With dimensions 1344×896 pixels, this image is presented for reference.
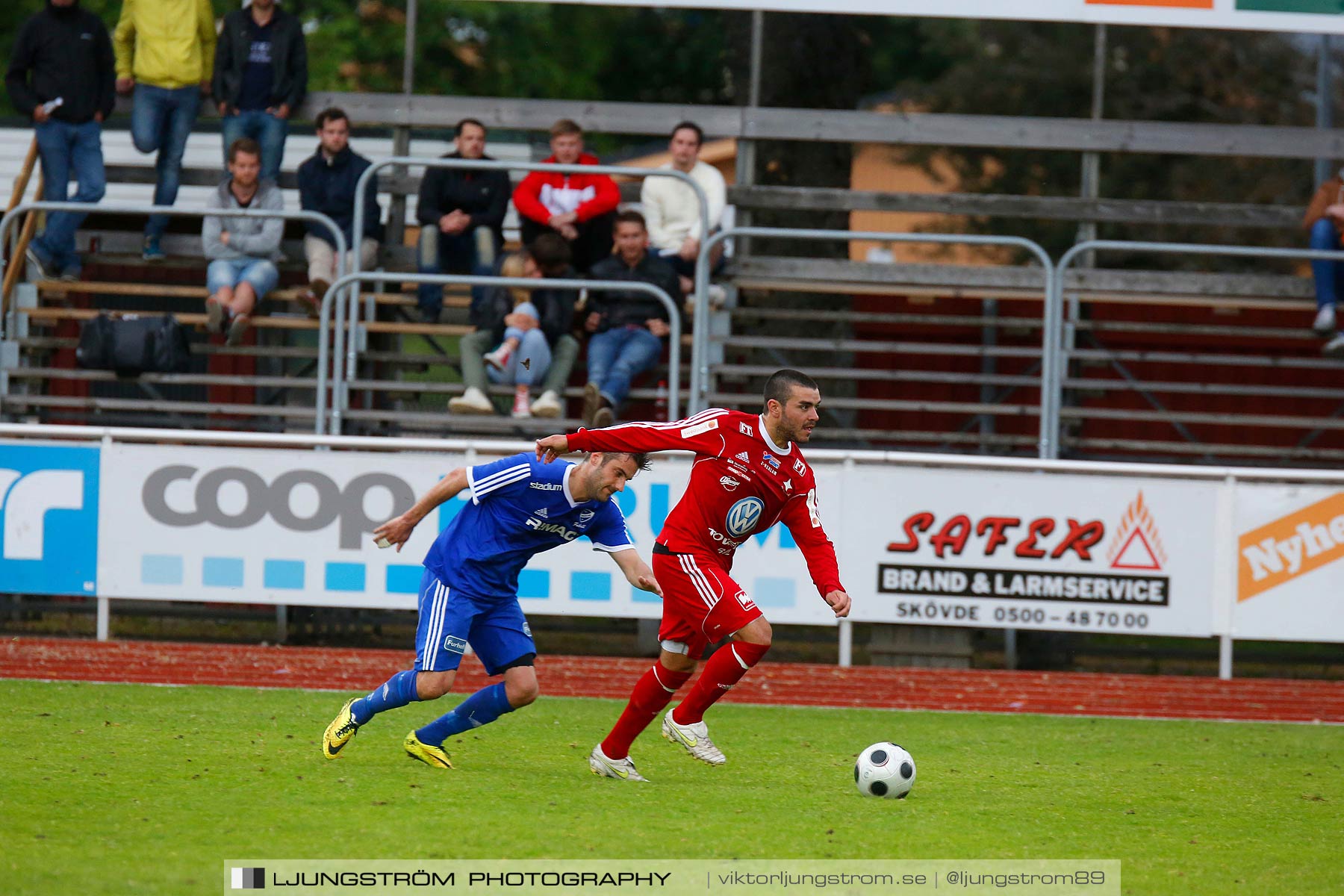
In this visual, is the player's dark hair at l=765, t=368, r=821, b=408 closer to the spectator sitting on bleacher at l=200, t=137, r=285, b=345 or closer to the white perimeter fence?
the white perimeter fence

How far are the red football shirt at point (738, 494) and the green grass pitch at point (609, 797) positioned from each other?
1.12 metres

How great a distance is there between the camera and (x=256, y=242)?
13398 millimetres

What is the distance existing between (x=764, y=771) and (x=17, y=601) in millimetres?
7113

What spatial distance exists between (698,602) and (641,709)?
572 millimetres

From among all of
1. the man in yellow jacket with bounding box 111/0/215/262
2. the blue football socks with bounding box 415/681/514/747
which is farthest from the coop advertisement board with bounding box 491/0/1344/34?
the blue football socks with bounding box 415/681/514/747

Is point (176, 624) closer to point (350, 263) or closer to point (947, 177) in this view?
point (350, 263)

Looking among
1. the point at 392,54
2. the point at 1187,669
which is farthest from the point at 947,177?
the point at 1187,669

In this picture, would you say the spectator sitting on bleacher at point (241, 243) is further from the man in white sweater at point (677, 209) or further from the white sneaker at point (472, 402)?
the man in white sweater at point (677, 209)

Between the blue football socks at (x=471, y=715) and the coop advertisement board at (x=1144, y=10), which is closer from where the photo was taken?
the blue football socks at (x=471, y=715)

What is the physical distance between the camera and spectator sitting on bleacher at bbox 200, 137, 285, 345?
13.2 meters

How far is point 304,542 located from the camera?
37.9ft

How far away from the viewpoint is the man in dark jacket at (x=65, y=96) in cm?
1373

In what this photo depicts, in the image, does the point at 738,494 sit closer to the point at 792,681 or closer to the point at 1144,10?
the point at 792,681

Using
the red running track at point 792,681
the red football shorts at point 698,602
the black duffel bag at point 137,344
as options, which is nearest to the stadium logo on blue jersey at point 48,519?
the red running track at point 792,681
